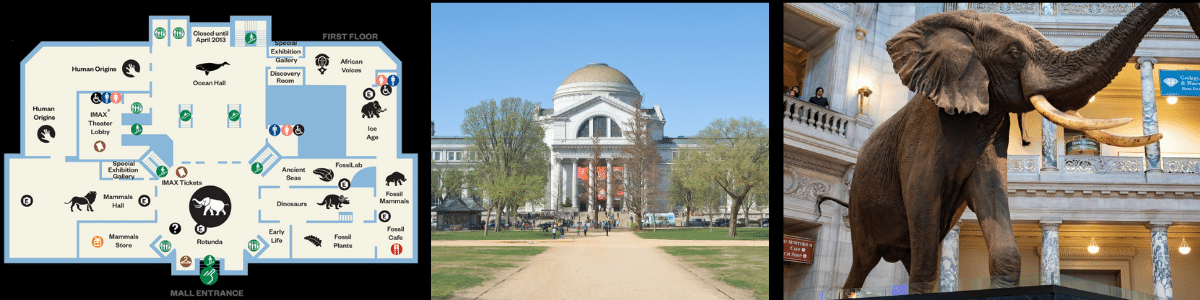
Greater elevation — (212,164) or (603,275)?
(212,164)

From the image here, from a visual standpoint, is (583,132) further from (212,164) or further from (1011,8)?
(1011,8)

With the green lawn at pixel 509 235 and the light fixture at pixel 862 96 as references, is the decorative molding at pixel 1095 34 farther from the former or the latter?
the green lawn at pixel 509 235

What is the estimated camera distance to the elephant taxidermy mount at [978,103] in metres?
4.55

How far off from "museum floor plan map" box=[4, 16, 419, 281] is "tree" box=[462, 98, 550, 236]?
4.76 ft

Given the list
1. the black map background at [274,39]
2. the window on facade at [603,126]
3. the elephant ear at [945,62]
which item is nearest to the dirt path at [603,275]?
the window on facade at [603,126]

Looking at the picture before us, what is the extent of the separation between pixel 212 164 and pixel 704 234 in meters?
4.06

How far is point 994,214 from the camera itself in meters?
4.79

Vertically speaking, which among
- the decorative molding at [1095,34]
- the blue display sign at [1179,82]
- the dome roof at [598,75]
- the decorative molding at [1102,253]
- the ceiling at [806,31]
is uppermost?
the decorative molding at [1095,34]

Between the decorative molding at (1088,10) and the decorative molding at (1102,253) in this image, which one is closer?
the decorative molding at (1088,10)

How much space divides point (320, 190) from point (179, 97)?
3.59ft

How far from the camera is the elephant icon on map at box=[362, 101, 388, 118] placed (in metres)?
5.80

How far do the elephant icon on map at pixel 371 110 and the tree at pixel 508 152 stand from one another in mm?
1388

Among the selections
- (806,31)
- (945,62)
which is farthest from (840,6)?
(945,62)

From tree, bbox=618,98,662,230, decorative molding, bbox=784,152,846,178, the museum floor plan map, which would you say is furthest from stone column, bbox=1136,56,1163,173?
the museum floor plan map
